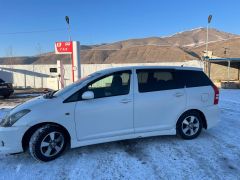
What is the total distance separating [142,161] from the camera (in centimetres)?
424

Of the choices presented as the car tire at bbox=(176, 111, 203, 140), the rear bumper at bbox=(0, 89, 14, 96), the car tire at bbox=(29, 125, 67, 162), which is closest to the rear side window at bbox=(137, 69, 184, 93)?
the car tire at bbox=(176, 111, 203, 140)

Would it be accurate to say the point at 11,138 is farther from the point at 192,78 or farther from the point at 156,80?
the point at 192,78

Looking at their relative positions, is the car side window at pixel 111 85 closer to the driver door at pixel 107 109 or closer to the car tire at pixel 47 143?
the driver door at pixel 107 109

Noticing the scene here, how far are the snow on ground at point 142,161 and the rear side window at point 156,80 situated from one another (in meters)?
1.21

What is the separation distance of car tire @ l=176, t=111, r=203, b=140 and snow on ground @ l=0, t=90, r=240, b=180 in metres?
0.15

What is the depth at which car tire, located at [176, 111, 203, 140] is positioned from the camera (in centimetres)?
527

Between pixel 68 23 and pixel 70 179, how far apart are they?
47.1 ft

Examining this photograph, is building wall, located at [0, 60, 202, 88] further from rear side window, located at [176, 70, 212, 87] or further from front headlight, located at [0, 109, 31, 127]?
front headlight, located at [0, 109, 31, 127]

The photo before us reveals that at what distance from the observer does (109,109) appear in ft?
15.0

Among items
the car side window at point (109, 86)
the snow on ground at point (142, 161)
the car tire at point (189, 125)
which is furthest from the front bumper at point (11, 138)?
the car tire at point (189, 125)

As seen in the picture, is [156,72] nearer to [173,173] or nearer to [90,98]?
[90,98]

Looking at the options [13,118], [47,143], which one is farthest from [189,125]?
[13,118]

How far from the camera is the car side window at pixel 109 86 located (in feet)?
15.0

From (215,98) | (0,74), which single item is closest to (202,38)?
(0,74)
